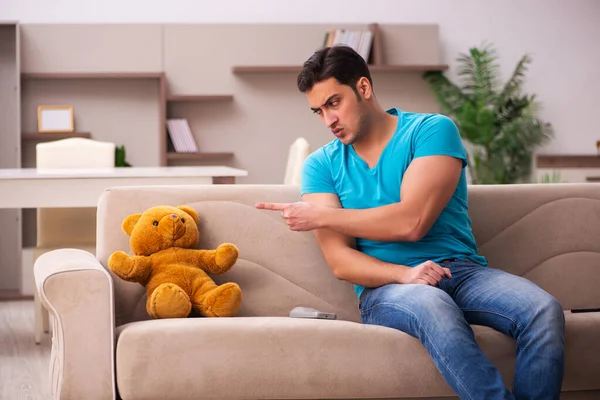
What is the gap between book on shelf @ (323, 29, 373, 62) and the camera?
238 inches

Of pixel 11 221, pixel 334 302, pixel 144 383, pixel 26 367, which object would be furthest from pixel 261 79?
pixel 144 383

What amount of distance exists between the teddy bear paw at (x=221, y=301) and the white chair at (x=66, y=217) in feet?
5.18

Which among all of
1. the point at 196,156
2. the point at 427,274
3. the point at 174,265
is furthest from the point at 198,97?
the point at 427,274

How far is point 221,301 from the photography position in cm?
223

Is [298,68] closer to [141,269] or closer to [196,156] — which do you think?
[196,156]

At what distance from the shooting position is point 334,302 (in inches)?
96.0

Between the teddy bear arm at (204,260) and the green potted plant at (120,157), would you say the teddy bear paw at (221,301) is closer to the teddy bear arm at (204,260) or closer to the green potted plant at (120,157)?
the teddy bear arm at (204,260)

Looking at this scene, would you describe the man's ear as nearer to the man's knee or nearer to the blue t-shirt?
the blue t-shirt

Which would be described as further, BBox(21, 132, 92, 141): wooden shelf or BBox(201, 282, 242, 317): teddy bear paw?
BBox(21, 132, 92, 141): wooden shelf

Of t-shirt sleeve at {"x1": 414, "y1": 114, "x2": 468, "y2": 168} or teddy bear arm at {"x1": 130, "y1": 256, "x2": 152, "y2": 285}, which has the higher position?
t-shirt sleeve at {"x1": 414, "y1": 114, "x2": 468, "y2": 168}

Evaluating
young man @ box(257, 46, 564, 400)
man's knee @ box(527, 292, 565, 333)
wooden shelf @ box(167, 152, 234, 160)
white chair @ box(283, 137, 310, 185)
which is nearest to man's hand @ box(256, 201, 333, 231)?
young man @ box(257, 46, 564, 400)

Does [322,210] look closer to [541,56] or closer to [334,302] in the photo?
[334,302]

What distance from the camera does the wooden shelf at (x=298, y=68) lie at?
5.99 meters

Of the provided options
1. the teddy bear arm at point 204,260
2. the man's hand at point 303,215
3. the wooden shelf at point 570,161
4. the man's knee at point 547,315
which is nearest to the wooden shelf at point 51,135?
the wooden shelf at point 570,161
